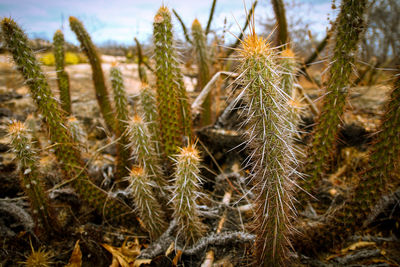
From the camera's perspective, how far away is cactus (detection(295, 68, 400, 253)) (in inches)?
48.1

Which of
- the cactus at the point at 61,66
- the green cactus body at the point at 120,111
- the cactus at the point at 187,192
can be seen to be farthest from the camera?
the cactus at the point at 61,66

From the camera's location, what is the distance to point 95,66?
2643mm

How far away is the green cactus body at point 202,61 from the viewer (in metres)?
2.45

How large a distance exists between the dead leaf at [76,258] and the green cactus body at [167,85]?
93 cm

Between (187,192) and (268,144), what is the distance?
0.66 meters

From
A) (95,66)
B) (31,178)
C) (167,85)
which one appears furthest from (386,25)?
(31,178)

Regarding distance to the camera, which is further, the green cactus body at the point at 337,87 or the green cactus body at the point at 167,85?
the green cactus body at the point at 167,85

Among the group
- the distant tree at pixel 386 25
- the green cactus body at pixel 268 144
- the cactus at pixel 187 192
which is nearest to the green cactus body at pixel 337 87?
the green cactus body at pixel 268 144

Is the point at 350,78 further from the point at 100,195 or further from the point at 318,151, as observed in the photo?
the point at 100,195

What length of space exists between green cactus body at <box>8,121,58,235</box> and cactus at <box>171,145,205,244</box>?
98cm

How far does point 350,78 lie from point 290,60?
47 cm

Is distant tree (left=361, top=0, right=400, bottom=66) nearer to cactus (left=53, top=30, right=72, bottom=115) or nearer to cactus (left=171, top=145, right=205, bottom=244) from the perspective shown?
cactus (left=171, top=145, right=205, bottom=244)

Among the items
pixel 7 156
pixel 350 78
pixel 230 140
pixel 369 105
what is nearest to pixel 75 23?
pixel 7 156

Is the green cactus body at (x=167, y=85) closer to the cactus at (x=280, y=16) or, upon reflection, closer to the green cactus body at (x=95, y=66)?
the green cactus body at (x=95, y=66)
